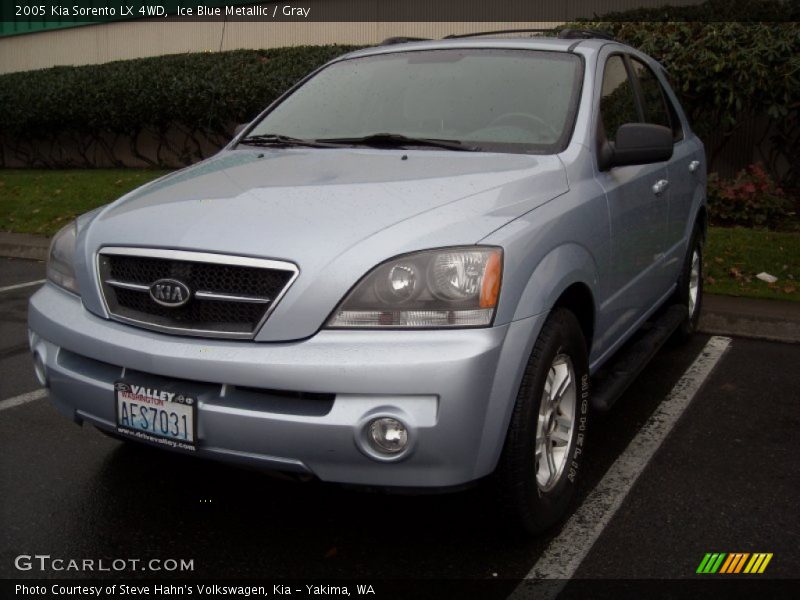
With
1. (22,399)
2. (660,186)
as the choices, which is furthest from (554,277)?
(22,399)

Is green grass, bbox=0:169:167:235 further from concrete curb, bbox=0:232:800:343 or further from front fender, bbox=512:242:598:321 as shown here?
front fender, bbox=512:242:598:321

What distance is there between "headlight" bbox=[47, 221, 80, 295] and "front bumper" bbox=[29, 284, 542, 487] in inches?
23.7

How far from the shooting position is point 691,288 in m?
5.97

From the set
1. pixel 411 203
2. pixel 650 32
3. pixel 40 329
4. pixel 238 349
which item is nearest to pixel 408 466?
pixel 238 349

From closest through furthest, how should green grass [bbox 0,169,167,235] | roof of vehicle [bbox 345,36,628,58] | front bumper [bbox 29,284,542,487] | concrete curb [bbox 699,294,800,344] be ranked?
1. front bumper [bbox 29,284,542,487]
2. roof of vehicle [bbox 345,36,628,58]
3. concrete curb [bbox 699,294,800,344]
4. green grass [bbox 0,169,167,235]

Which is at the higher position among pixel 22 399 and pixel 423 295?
pixel 423 295

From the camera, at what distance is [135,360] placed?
3.00 metres

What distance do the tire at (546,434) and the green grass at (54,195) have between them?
8.24m

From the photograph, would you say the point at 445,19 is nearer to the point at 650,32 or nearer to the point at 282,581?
the point at 650,32

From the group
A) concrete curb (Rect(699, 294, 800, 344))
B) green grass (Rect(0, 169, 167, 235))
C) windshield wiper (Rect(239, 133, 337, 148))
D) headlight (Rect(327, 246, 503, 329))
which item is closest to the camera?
headlight (Rect(327, 246, 503, 329))

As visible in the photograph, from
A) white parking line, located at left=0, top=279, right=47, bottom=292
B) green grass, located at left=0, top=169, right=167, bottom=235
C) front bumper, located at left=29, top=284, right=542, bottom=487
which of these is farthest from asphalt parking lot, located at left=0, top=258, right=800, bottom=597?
green grass, located at left=0, top=169, right=167, bottom=235

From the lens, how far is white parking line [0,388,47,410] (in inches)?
189

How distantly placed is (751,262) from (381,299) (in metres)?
5.82

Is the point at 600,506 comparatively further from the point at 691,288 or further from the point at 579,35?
the point at 691,288
